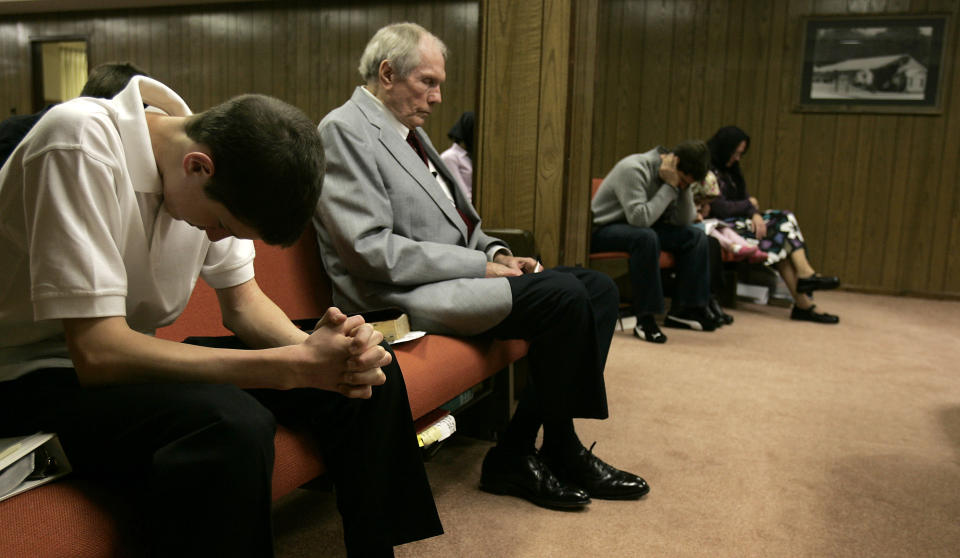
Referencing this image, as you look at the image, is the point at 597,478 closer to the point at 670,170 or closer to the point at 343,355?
the point at 343,355

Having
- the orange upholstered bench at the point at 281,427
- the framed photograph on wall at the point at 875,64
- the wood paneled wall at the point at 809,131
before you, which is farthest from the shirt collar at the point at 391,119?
the framed photograph on wall at the point at 875,64

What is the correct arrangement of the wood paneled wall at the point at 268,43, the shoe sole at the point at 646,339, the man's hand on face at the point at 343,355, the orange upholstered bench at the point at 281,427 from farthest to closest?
1. the wood paneled wall at the point at 268,43
2. the shoe sole at the point at 646,339
3. the man's hand on face at the point at 343,355
4. the orange upholstered bench at the point at 281,427

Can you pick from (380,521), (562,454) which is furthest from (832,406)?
(380,521)

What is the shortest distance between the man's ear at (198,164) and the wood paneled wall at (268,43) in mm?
5795

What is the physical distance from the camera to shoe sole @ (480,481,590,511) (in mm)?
1917

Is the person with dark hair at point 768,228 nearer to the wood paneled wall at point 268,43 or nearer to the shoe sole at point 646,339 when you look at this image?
the shoe sole at point 646,339

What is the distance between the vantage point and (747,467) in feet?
7.41

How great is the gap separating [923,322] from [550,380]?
3.82 meters

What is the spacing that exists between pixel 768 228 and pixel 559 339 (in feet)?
11.6

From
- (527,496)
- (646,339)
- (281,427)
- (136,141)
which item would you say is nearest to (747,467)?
(527,496)

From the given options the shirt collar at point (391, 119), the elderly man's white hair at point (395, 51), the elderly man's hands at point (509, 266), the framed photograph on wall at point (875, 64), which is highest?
the framed photograph on wall at point (875, 64)

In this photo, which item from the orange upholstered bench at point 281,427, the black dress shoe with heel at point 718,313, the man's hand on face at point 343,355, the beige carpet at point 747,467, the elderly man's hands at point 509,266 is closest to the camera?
the orange upholstered bench at point 281,427

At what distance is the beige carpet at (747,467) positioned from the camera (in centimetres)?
178

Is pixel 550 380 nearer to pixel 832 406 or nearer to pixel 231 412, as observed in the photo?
pixel 231 412
